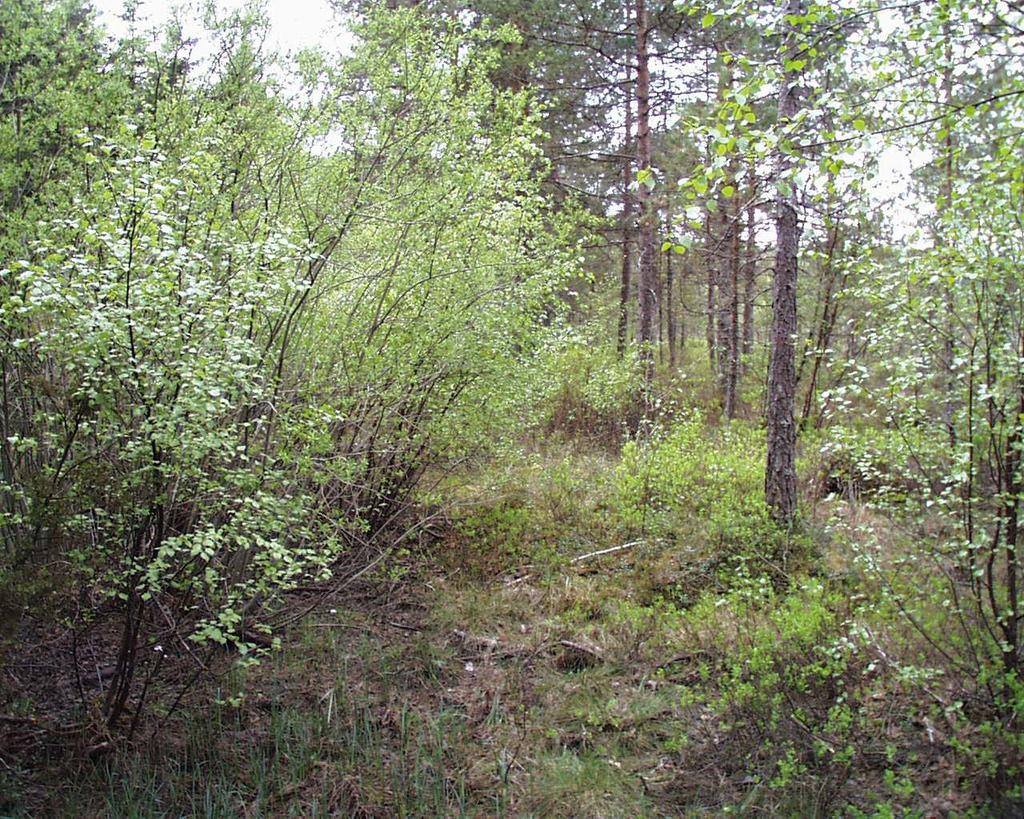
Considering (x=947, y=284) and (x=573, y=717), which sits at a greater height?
(x=947, y=284)

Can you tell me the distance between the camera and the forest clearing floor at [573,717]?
13.6 ft

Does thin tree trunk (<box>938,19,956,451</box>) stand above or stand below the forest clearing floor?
above

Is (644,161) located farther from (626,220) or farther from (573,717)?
(573,717)

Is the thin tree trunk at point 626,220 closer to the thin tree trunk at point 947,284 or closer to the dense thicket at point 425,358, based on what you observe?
the dense thicket at point 425,358

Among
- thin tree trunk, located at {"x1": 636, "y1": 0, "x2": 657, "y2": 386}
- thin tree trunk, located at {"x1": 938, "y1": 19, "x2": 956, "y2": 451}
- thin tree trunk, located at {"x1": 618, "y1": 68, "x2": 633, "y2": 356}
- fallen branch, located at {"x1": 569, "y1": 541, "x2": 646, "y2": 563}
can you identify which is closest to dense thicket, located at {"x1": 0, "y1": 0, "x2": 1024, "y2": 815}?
thin tree trunk, located at {"x1": 938, "y1": 19, "x2": 956, "y2": 451}

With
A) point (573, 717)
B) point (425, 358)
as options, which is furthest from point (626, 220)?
point (573, 717)

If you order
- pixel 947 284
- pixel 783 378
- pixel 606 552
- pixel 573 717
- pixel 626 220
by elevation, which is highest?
pixel 626 220

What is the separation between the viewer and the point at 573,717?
5164 millimetres

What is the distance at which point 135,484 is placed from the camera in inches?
160

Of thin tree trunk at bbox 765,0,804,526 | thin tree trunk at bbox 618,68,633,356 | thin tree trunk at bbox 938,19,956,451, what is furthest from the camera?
thin tree trunk at bbox 618,68,633,356

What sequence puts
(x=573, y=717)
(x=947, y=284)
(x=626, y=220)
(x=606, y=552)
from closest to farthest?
(x=947, y=284) < (x=573, y=717) < (x=606, y=552) < (x=626, y=220)

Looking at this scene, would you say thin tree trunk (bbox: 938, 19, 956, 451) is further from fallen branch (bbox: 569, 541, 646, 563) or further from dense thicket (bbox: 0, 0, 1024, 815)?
fallen branch (bbox: 569, 541, 646, 563)

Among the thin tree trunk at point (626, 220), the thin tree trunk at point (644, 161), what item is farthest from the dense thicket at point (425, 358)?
the thin tree trunk at point (626, 220)

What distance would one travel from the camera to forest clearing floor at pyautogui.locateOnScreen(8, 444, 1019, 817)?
13.6 feet
